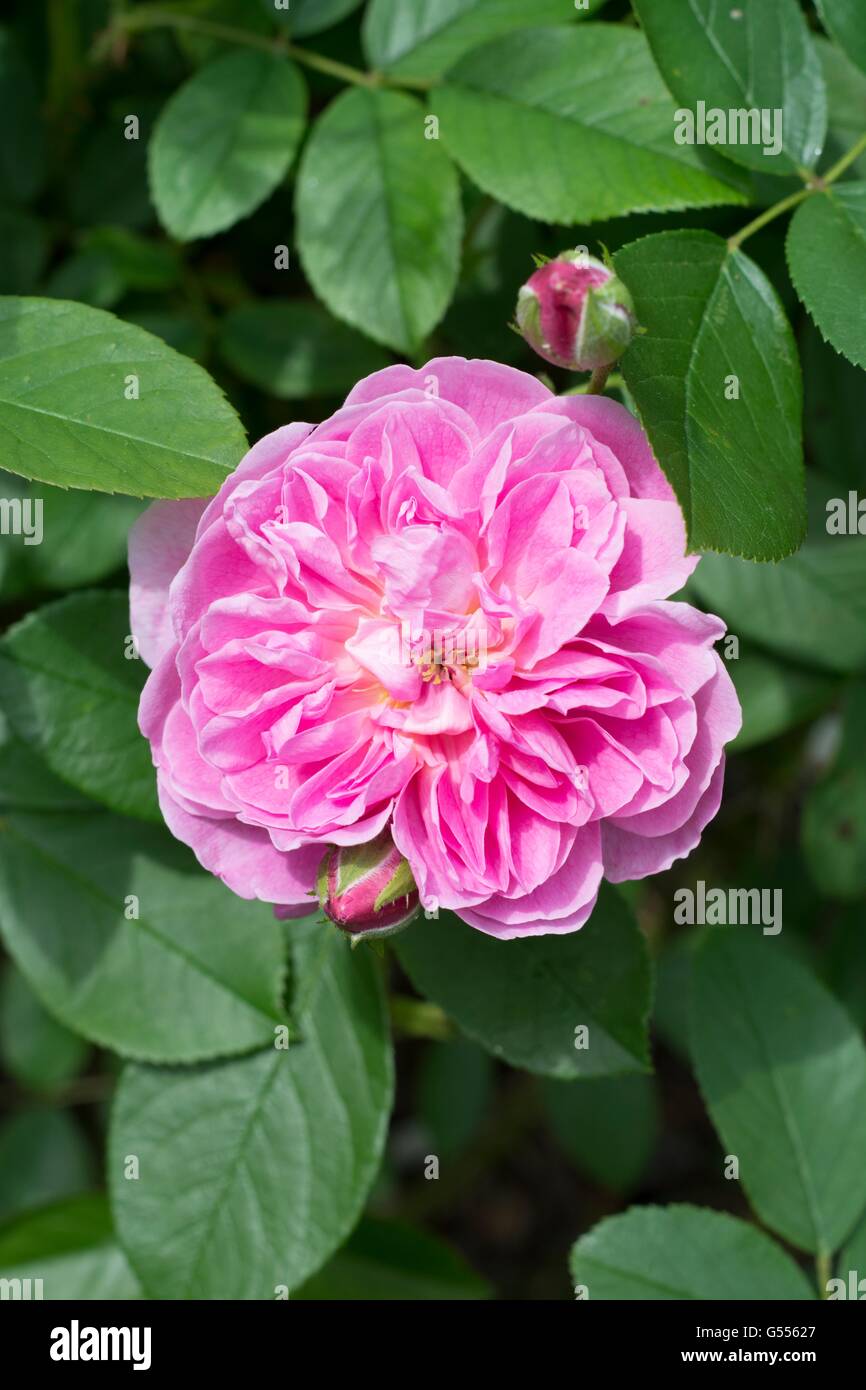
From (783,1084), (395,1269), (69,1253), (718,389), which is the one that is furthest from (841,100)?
(69,1253)

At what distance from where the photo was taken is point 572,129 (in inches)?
61.2

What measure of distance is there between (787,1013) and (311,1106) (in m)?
0.69

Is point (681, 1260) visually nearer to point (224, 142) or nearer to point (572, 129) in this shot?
point (572, 129)

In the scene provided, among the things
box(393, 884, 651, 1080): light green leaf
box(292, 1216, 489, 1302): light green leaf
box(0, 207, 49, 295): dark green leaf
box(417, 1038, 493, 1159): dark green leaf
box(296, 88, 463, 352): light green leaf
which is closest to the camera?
box(393, 884, 651, 1080): light green leaf

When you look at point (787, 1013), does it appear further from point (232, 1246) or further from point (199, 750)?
point (199, 750)

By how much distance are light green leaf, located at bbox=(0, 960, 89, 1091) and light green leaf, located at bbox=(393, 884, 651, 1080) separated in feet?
4.30

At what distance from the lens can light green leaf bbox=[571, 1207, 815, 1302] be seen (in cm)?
162

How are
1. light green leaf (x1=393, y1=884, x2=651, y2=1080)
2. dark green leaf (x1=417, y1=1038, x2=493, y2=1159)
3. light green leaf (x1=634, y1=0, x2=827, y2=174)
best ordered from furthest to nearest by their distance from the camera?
dark green leaf (x1=417, y1=1038, x2=493, y2=1159) < light green leaf (x1=393, y1=884, x2=651, y2=1080) < light green leaf (x1=634, y1=0, x2=827, y2=174)

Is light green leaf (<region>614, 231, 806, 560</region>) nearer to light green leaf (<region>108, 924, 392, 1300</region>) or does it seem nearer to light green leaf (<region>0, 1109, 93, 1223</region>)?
light green leaf (<region>108, 924, 392, 1300</region>)

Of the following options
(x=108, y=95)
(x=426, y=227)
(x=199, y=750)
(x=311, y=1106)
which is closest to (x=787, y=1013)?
(x=311, y=1106)

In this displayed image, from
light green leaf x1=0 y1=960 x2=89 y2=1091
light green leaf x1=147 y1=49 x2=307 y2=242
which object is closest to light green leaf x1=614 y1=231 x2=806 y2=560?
light green leaf x1=147 y1=49 x2=307 y2=242

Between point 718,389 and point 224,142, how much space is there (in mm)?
874

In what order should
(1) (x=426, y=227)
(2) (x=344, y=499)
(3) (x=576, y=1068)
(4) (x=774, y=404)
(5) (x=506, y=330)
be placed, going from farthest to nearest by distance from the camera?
(5) (x=506, y=330) → (1) (x=426, y=227) → (3) (x=576, y=1068) → (4) (x=774, y=404) → (2) (x=344, y=499)

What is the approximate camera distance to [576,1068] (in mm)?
1541
